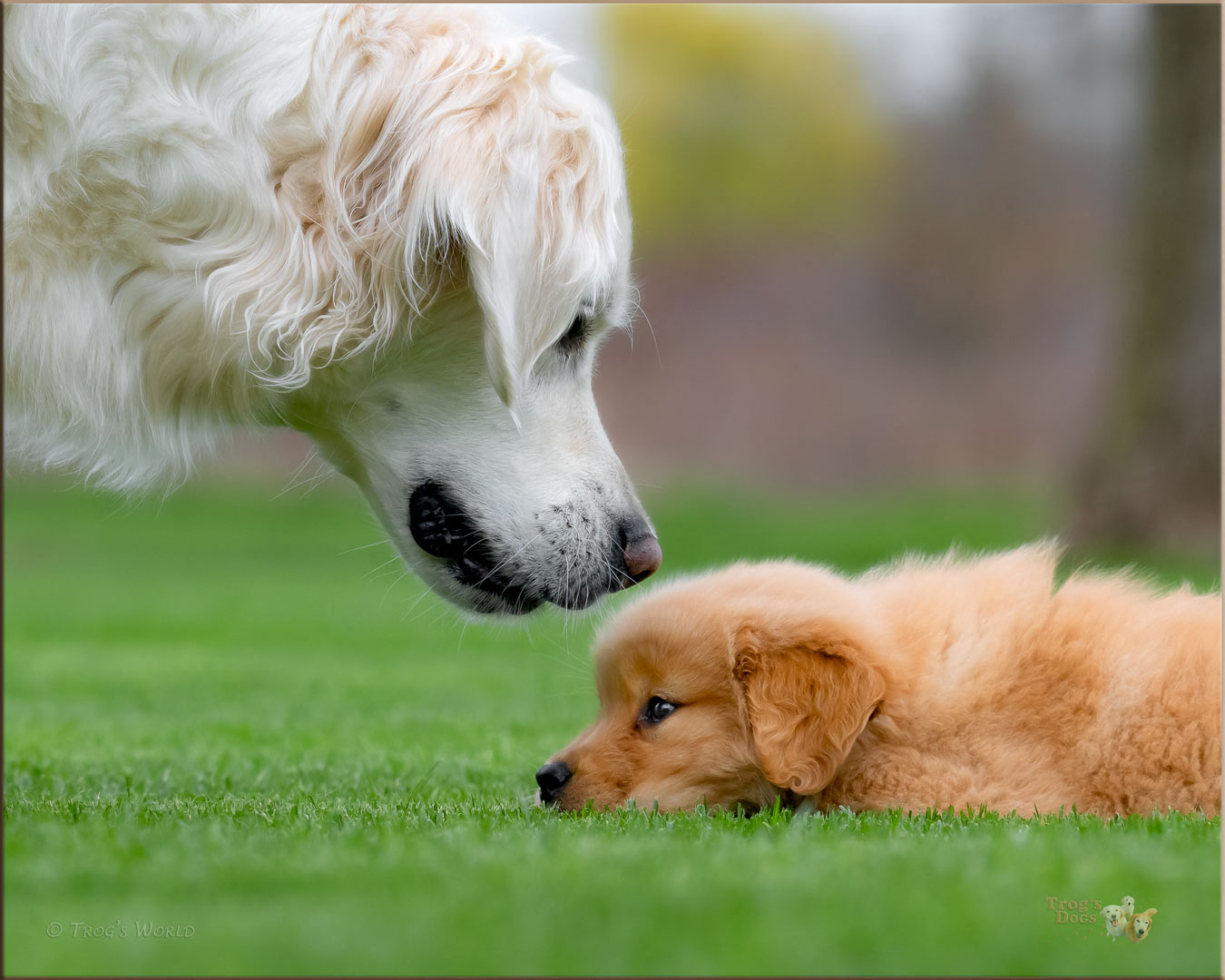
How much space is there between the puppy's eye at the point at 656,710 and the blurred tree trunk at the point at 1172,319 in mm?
10031

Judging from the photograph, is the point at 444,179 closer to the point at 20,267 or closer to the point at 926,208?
the point at 20,267

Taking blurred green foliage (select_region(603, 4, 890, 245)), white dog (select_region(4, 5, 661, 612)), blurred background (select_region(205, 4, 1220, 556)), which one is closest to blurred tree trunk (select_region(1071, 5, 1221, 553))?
blurred background (select_region(205, 4, 1220, 556))

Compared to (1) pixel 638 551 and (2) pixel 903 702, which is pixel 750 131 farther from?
(2) pixel 903 702

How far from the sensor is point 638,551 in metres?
3.29

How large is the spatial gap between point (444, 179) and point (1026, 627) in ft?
5.60

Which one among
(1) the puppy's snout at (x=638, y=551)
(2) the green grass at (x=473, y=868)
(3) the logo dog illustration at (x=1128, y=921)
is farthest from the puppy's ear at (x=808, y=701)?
(3) the logo dog illustration at (x=1128, y=921)

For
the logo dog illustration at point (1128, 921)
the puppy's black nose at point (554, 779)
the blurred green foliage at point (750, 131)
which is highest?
the blurred green foliage at point (750, 131)

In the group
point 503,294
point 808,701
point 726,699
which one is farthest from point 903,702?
point 503,294

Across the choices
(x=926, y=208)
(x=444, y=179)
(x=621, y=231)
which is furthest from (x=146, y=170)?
(x=926, y=208)

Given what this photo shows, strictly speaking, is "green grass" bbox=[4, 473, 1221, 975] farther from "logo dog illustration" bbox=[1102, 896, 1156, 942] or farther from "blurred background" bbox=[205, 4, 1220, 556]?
"blurred background" bbox=[205, 4, 1220, 556]

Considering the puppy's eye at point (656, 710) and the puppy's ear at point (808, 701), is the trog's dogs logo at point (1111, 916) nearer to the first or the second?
the puppy's ear at point (808, 701)

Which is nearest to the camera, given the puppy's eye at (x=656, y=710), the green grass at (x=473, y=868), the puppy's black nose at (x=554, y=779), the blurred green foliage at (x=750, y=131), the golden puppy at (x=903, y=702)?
the green grass at (x=473, y=868)

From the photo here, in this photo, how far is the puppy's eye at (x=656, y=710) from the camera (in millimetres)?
3359

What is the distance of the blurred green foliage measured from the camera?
14.8 metres
